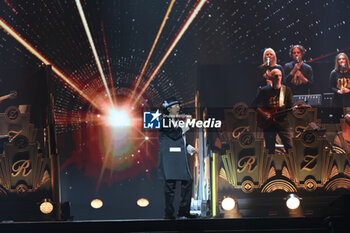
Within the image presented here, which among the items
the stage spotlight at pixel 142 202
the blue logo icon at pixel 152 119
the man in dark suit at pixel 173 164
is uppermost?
the blue logo icon at pixel 152 119

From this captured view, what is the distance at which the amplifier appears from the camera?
6773 mm

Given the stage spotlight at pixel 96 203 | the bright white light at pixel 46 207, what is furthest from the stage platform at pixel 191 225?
the stage spotlight at pixel 96 203

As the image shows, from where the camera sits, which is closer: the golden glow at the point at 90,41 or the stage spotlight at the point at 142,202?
the stage spotlight at the point at 142,202

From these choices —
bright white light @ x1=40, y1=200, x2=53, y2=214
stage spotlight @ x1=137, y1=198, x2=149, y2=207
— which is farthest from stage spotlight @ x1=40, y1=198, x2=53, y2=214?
stage spotlight @ x1=137, y1=198, x2=149, y2=207

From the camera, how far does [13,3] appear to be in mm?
6590

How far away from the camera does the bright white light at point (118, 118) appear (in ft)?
23.1

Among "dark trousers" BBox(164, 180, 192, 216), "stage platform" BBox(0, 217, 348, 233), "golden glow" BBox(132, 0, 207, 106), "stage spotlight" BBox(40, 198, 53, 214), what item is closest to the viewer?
"stage platform" BBox(0, 217, 348, 233)

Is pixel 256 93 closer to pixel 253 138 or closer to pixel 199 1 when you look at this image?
pixel 253 138

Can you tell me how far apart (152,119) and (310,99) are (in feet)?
8.25

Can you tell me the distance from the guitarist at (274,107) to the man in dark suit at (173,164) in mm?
1524

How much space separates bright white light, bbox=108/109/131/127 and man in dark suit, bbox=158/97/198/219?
1.60 meters

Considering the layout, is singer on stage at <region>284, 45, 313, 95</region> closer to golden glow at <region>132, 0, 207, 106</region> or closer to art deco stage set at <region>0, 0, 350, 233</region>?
art deco stage set at <region>0, 0, 350, 233</region>

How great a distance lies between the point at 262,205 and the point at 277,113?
1.47m

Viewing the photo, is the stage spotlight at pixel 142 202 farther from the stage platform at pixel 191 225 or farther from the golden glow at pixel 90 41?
the golden glow at pixel 90 41
